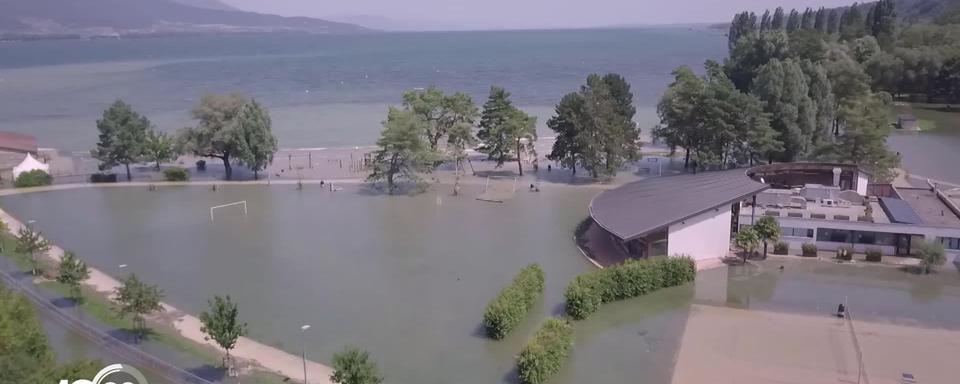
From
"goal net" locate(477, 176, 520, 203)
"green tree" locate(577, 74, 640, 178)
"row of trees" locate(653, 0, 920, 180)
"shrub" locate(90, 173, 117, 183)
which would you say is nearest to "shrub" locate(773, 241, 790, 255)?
"row of trees" locate(653, 0, 920, 180)

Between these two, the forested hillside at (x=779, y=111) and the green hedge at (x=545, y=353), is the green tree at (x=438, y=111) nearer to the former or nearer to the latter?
the forested hillside at (x=779, y=111)

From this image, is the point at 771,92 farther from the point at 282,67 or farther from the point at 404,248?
the point at 282,67

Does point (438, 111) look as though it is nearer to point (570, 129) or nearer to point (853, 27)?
point (570, 129)

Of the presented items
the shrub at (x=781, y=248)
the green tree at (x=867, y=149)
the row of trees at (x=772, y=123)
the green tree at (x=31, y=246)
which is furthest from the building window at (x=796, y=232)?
the green tree at (x=31, y=246)

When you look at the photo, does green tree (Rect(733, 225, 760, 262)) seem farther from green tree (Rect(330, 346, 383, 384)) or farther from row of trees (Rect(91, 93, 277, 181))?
row of trees (Rect(91, 93, 277, 181))

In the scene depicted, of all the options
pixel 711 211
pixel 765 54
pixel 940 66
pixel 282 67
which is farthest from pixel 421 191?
pixel 282 67

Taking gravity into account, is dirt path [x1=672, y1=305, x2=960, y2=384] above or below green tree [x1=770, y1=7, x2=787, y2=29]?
below
